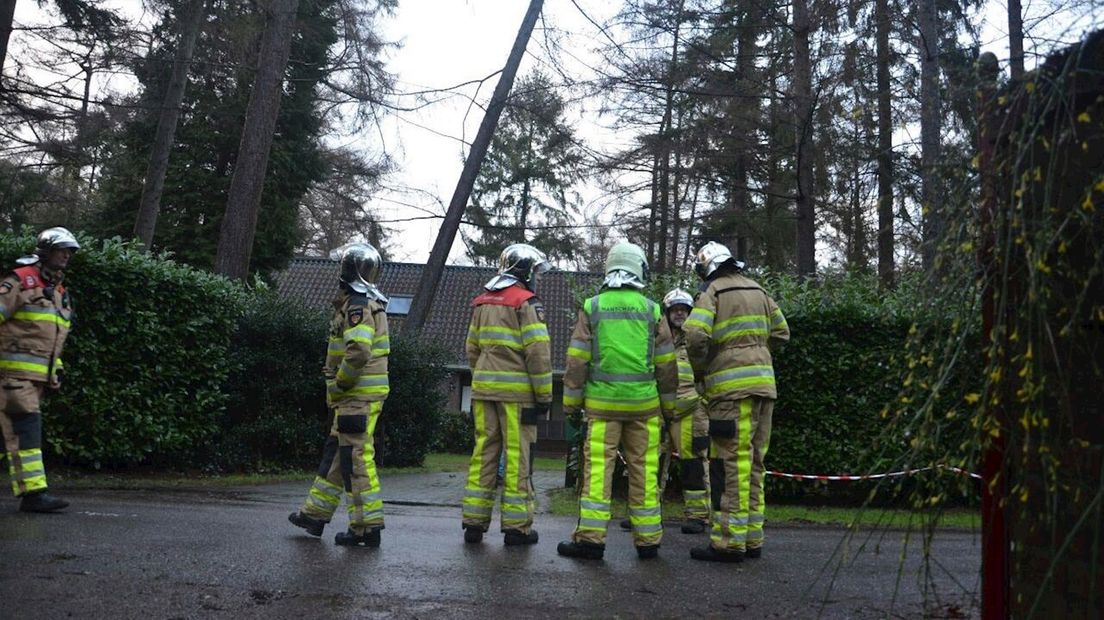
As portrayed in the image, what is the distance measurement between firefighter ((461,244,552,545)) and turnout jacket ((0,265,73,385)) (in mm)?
3308

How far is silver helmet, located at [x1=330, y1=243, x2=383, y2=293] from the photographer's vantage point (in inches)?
303

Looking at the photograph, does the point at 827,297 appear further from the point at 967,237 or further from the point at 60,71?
the point at 60,71

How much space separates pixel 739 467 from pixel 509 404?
1.67 metres

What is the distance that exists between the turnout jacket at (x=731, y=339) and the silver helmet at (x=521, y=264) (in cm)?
126

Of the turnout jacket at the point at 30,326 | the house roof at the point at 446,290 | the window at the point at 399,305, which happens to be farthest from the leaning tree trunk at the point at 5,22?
the window at the point at 399,305

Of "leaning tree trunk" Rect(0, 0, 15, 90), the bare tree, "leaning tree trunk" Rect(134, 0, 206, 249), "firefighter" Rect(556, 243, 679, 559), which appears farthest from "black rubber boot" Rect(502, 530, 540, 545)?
"leaning tree trunk" Rect(134, 0, 206, 249)

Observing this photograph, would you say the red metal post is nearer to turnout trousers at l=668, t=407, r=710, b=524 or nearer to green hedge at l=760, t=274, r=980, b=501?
turnout trousers at l=668, t=407, r=710, b=524

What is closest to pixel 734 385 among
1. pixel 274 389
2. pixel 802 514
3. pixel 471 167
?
pixel 802 514

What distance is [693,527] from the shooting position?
908 cm

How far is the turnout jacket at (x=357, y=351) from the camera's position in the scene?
7.38m

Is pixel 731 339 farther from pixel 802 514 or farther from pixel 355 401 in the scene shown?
pixel 802 514

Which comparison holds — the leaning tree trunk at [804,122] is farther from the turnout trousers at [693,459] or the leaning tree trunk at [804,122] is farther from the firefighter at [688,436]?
the turnout trousers at [693,459]

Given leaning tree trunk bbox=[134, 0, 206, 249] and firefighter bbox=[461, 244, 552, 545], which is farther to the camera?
leaning tree trunk bbox=[134, 0, 206, 249]

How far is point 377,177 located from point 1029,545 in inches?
646
